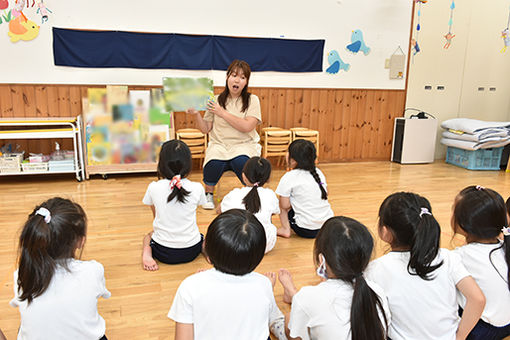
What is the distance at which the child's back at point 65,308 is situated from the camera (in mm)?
1292

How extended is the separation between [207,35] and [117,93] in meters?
1.35

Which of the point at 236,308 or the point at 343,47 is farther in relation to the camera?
the point at 343,47

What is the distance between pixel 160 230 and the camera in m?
2.41

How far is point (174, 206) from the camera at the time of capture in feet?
7.66

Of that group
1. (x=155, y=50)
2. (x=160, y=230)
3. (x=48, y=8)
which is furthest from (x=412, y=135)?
(x=48, y=8)

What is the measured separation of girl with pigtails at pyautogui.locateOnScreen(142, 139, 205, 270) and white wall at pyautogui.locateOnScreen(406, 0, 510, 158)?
4.68 m

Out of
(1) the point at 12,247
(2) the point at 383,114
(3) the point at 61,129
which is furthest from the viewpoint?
(2) the point at 383,114

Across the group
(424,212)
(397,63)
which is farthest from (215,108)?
(397,63)

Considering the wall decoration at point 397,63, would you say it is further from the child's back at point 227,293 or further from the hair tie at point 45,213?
the hair tie at point 45,213

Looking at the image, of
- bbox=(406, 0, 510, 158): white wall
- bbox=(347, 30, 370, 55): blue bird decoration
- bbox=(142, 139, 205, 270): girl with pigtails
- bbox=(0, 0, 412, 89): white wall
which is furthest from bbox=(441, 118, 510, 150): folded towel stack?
bbox=(142, 139, 205, 270): girl with pigtails

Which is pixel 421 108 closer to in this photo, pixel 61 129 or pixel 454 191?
pixel 454 191

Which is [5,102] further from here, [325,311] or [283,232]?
[325,311]

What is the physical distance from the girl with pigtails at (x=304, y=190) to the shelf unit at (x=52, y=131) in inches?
104

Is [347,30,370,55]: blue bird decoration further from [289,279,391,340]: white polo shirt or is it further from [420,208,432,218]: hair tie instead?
[289,279,391,340]: white polo shirt
